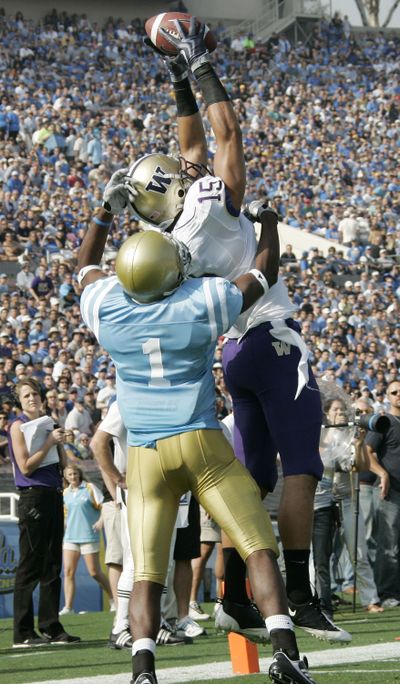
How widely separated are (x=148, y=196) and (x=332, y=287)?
1905 centimetres

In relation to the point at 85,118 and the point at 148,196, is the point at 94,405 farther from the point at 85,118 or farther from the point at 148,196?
the point at 85,118

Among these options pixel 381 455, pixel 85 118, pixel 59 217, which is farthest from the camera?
pixel 85 118

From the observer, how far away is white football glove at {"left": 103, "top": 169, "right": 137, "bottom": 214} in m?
5.05

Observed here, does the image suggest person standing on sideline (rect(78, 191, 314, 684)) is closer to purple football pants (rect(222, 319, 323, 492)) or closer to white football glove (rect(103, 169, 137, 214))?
white football glove (rect(103, 169, 137, 214))

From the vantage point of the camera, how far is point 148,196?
16.7 feet

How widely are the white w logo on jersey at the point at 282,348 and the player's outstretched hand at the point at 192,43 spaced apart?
3.92 feet

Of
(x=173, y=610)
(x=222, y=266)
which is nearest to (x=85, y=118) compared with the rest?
(x=173, y=610)

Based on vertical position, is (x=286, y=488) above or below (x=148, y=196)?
below

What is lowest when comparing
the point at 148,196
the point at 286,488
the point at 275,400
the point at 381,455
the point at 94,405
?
the point at 94,405

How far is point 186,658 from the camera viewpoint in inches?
287

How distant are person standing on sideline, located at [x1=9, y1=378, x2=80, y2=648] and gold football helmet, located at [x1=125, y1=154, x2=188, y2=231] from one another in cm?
374

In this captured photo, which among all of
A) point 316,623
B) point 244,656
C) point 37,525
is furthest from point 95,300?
point 37,525

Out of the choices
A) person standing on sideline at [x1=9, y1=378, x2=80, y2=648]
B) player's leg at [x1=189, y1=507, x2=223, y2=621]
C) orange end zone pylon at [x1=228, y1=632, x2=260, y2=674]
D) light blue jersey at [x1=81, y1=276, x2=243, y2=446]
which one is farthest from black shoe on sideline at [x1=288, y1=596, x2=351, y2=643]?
player's leg at [x1=189, y1=507, x2=223, y2=621]

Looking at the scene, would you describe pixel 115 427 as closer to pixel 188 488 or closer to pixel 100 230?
pixel 100 230
